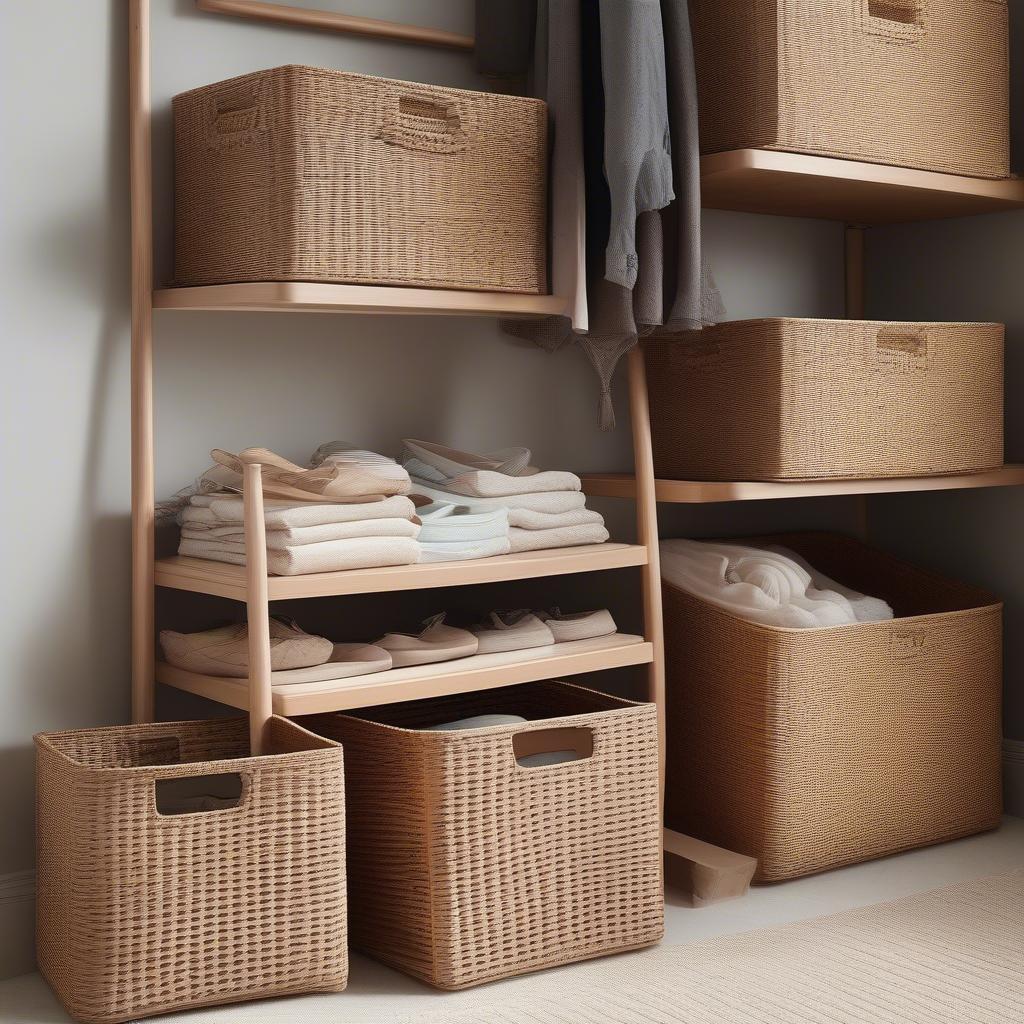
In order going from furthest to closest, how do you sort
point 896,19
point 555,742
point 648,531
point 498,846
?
point 896,19 < point 648,531 < point 555,742 < point 498,846

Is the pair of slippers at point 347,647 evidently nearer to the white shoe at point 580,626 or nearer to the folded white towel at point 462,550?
the white shoe at point 580,626

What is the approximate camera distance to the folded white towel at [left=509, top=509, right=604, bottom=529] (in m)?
2.05

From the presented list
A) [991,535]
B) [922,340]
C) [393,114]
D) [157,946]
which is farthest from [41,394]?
[991,535]

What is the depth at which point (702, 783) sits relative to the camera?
232 cm

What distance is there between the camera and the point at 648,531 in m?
2.21

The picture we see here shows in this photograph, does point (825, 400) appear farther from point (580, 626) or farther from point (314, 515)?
point (314, 515)

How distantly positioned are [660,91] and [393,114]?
0.41m

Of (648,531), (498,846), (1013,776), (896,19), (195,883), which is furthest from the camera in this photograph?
(1013,776)

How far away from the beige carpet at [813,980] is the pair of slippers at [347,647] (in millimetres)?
446

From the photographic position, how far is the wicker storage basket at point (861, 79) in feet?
7.02

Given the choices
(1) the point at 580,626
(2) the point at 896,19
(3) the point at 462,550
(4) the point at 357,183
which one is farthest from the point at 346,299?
(2) the point at 896,19

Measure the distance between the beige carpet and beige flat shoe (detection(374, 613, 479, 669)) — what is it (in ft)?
1.45

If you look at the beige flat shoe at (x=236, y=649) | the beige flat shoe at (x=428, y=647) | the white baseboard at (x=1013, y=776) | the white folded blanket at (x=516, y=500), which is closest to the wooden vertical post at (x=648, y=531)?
the white folded blanket at (x=516, y=500)

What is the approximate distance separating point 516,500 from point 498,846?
529 millimetres
